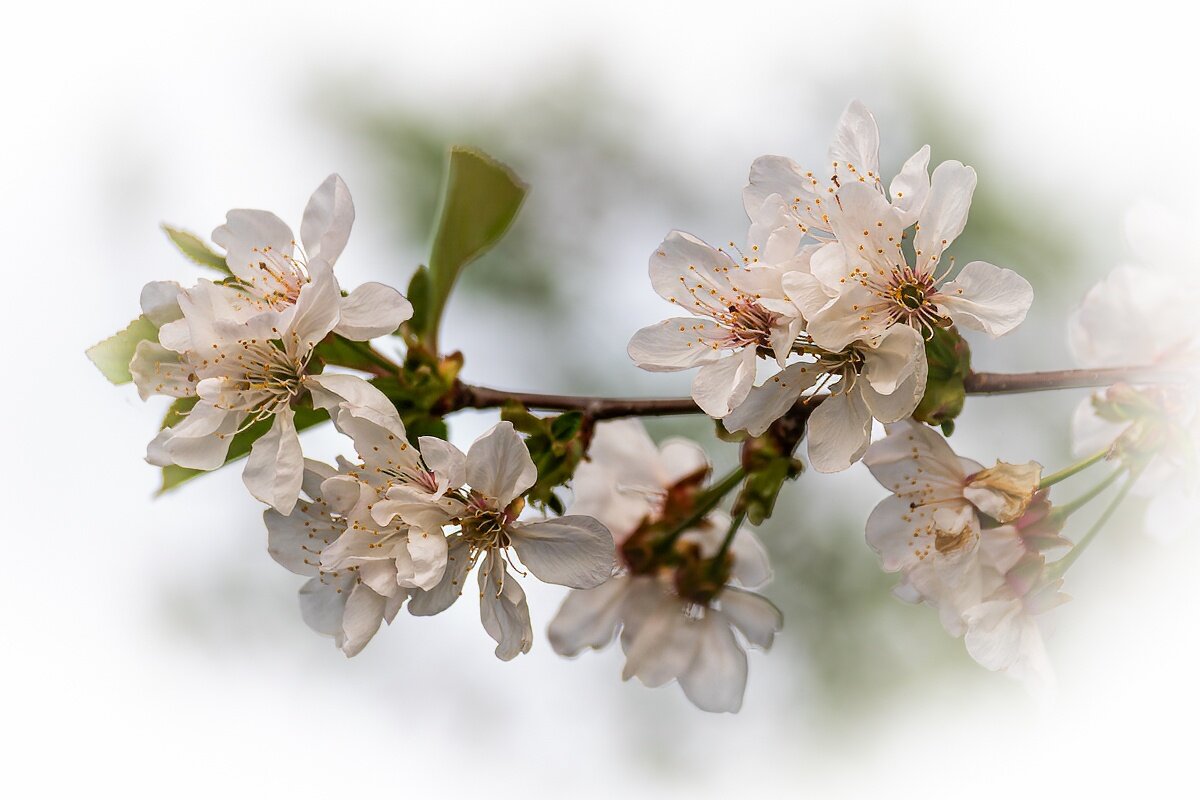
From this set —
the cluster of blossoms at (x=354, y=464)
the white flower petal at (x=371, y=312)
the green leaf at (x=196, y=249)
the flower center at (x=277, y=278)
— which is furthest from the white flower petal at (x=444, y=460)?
the green leaf at (x=196, y=249)

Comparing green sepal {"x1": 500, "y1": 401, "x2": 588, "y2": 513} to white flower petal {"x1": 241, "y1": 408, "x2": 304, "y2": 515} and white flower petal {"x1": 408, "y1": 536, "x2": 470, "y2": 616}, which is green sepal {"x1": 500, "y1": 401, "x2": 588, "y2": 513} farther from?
white flower petal {"x1": 241, "y1": 408, "x2": 304, "y2": 515}

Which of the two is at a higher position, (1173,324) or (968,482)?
(1173,324)

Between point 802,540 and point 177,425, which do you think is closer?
point 177,425

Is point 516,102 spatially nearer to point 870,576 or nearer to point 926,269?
point 870,576

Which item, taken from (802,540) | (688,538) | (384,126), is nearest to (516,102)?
(384,126)

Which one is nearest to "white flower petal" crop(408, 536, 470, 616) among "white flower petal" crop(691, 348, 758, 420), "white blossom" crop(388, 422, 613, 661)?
"white blossom" crop(388, 422, 613, 661)

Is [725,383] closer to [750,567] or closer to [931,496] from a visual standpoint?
[931,496]
